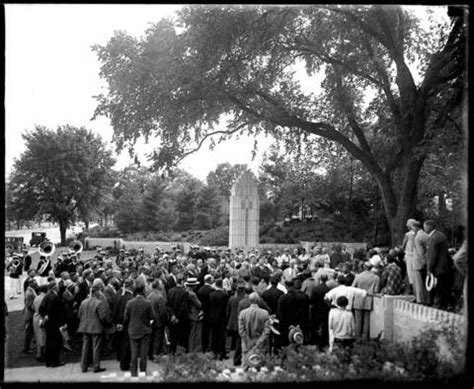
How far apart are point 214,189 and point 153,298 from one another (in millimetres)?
41151

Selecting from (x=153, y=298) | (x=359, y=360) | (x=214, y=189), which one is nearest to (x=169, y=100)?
(x=153, y=298)

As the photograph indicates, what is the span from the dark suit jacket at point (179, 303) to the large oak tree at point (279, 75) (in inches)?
409

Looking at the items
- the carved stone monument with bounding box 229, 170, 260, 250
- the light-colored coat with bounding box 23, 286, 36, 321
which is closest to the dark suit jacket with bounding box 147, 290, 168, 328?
the light-colored coat with bounding box 23, 286, 36, 321

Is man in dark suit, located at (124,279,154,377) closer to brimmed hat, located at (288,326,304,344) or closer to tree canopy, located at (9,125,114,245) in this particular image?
brimmed hat, located at (288,326,304,344)

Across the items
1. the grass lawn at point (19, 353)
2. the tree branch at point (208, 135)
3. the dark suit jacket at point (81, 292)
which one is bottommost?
the grass lawn at point (19, 353)

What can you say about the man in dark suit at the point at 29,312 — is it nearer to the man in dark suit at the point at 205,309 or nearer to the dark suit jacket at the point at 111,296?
the dark suit jacket at the point at 111,296

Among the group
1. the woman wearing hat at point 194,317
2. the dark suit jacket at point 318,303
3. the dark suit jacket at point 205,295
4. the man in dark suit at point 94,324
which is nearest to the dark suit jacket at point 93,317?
the man in dark suit at point 94,324

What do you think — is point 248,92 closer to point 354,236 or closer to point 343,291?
point 343,291

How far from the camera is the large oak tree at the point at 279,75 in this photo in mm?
20766

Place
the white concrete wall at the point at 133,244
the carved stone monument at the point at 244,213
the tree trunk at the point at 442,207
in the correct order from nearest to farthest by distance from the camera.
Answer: the carved stone monument at the point at 244,213 < the tree trunk at the point at 442,207 < the white concrete wall at the point at 133,244

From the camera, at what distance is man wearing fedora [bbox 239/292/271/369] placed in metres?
10.7

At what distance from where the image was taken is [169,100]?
70.4 feet

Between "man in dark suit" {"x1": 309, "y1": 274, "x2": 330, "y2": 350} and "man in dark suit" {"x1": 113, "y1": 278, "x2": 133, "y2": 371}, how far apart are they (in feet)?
13.1

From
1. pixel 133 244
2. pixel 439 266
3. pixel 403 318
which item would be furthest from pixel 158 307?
pixel 133 244
